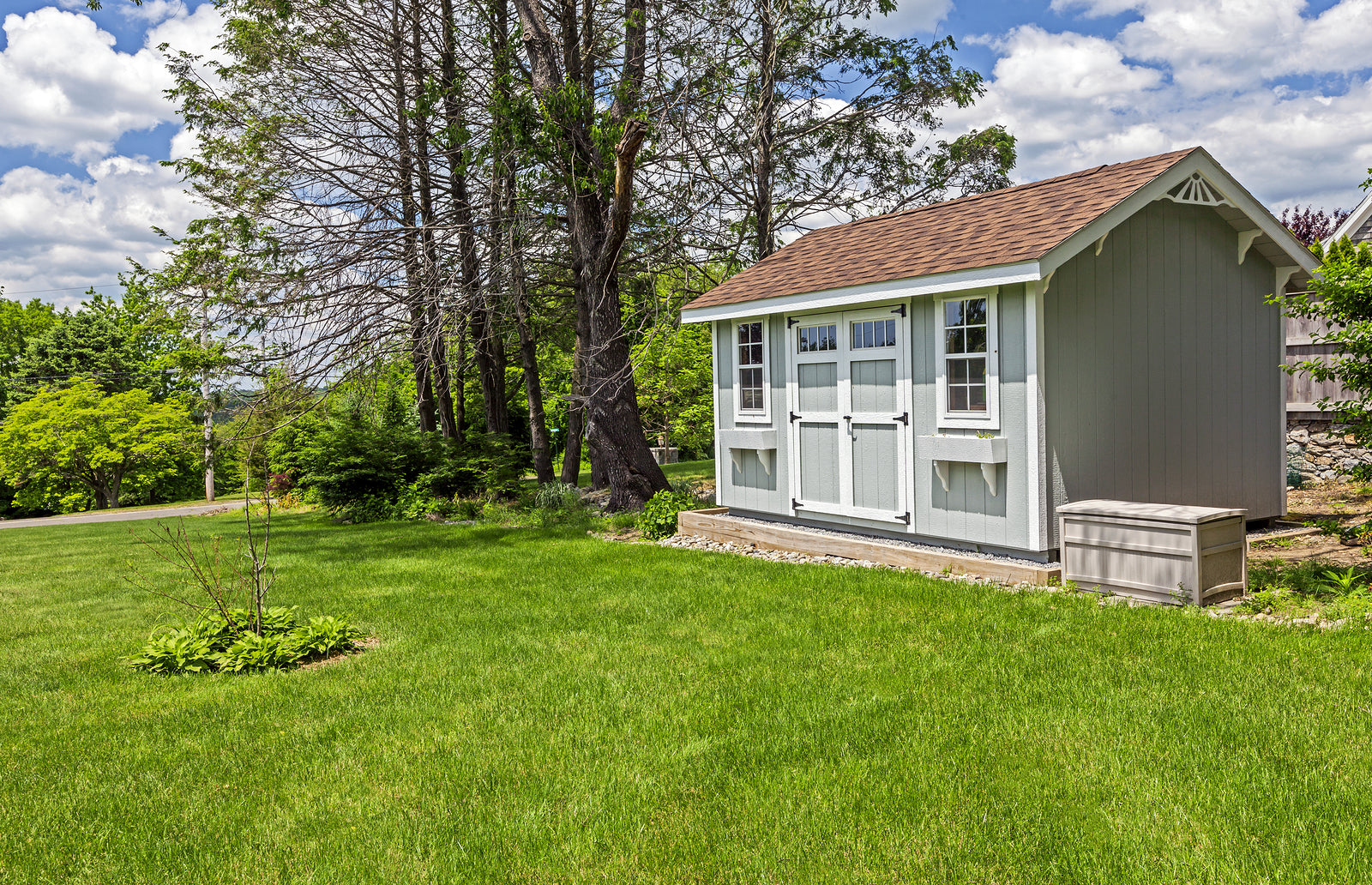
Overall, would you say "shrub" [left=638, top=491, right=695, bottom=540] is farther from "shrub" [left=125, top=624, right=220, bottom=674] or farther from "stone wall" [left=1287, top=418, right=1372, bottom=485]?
"stone wall" [left=1287, top=418, right=1372, bottom=485]

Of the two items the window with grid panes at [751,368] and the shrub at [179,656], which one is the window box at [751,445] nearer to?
the window with grid panes at [751,368]

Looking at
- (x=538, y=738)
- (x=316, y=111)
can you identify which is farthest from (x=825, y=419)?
(x=316, y=111)

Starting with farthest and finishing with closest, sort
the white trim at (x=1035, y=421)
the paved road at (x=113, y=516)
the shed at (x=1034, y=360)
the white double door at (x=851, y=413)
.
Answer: the paved road at (x=113, y=516)
the white double door at (x=851, y=413)
the shed at (x=1034, y=360)
the white trim at (x=1035, y=421)

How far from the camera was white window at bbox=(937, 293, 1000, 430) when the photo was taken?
7.76 metres

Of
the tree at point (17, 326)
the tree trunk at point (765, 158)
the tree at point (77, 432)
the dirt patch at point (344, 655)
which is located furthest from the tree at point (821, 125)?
the tree at point (17, 326)

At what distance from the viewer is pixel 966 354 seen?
8008mm

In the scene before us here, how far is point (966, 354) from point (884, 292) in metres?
0.99

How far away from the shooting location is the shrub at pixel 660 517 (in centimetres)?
1120

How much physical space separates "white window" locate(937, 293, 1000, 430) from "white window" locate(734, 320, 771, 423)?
2.67 m

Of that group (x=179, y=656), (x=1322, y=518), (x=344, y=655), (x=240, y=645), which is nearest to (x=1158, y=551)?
(x=1322, y=518)

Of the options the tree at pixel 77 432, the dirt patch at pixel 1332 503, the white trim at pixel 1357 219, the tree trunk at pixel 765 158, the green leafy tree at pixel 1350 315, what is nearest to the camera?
the green leafy tree at pixel 1350 315

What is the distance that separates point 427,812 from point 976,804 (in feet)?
7.03

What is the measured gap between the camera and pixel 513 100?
1212cm

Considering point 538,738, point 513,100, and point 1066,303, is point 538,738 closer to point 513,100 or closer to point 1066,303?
point 1066,303
